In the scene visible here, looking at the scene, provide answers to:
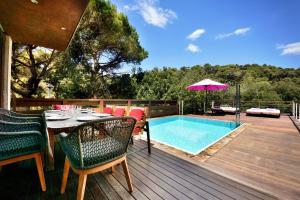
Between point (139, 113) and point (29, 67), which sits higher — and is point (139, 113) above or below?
below

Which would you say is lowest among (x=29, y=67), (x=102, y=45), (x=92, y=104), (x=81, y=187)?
(x=81, y=187)

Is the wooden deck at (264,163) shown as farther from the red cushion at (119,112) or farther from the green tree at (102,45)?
the green tree at (102,45)

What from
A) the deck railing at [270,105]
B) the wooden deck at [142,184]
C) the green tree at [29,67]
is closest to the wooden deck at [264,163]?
the wooden deck at [142,184]

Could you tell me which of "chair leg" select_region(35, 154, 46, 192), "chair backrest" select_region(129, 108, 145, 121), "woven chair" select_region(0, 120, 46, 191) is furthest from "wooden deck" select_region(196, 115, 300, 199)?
"woven chair" select_region(0, 120, 46, 191)

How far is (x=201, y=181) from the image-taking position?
1995mm

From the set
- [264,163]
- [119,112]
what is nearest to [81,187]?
[119,112]

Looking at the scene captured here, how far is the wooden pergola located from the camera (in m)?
2.43

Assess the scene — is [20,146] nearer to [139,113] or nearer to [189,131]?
[139,113]

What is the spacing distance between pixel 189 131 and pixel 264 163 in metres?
3.76

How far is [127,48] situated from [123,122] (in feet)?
29.0

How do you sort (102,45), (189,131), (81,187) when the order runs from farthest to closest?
1. (102,45)
2. (189,131)
3. (81,187)

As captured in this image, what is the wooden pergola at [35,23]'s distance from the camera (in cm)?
243

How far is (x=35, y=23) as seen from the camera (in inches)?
120

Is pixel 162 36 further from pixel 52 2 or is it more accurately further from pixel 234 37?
pixel 52 2
